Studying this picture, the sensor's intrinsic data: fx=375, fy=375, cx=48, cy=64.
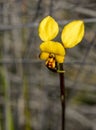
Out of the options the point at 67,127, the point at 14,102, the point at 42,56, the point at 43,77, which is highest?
the point at 42,56

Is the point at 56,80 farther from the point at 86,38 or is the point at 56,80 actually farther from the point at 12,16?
the point at 12,16

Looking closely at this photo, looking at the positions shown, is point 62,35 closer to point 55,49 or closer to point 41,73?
point 55,49

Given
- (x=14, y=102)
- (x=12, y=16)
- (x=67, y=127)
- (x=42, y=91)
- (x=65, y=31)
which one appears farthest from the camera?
(x=67, y=127)

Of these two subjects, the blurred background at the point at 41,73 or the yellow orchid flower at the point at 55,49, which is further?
the blurred background at the point at 41,73

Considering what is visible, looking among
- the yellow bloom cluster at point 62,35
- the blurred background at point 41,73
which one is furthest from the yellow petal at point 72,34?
the blurred background at point 41,73

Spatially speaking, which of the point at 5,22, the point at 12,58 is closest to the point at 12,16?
the point at 5,22

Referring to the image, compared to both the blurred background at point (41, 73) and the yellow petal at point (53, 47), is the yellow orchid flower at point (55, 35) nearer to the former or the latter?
the yellow petal at point (53, 47)

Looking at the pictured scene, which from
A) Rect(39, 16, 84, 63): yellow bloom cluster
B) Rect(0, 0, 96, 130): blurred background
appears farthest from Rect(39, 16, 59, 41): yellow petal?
Rect(0, 0, 96, 130): blurred background
